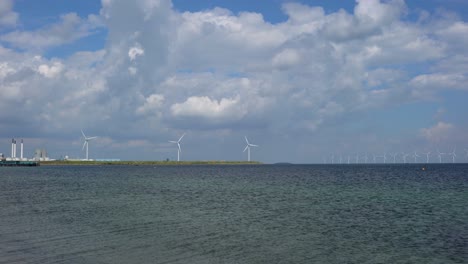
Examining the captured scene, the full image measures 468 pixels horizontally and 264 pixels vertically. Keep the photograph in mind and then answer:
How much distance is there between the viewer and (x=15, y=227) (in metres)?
37.1

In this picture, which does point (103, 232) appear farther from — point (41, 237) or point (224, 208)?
point (224, 208)

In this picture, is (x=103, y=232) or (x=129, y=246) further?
(x=103, y=232)

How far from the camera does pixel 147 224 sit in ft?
130

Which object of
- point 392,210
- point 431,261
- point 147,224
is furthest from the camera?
point 392,210

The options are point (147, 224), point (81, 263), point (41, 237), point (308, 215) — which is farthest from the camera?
point (308, 215)

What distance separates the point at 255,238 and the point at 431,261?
12.2 meters

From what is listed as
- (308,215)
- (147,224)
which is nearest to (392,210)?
(308,215)

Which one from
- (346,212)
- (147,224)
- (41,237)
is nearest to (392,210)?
(346,212)

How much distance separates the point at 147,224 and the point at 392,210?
28.2m

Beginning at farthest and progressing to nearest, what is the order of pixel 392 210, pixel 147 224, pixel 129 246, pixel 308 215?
pixel 392 210 < pixel 308 215 < pixel 147 224 < pixel 129 246

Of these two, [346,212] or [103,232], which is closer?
[103,232]

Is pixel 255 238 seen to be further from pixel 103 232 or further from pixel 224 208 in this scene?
pixel 224 208

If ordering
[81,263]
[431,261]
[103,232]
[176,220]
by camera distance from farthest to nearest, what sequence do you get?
[176,220], [103,232], [431,261], [81,263]

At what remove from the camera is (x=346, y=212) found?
159 feet
